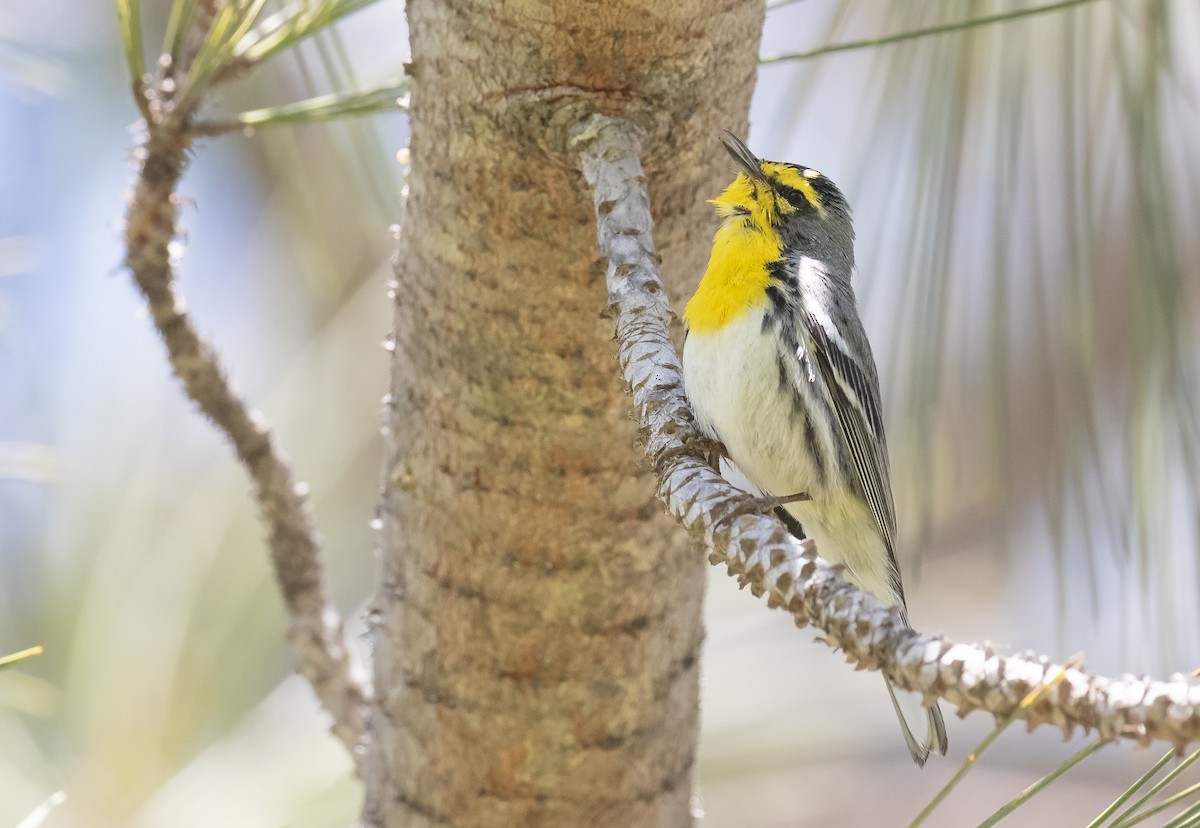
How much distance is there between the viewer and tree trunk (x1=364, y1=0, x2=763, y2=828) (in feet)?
4.40

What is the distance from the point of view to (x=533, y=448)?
1.44m

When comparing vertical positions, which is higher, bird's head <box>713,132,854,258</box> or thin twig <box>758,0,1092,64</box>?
bird's head <box>713,132,854,258</box>

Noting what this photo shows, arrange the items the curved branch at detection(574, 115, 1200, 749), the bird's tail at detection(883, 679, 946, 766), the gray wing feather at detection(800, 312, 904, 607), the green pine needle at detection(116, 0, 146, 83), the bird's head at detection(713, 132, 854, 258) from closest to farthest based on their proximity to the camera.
→ the curved branch at detection(574, 115, 1200, 749), the green pine needle at detection(116, 0, 146, 83), the bird's tail at detection(883, 679, 946, 766), the gray wing feather at detection(800, 312, 904, 607), the bird's head at detection(713, 132, 854, 258)

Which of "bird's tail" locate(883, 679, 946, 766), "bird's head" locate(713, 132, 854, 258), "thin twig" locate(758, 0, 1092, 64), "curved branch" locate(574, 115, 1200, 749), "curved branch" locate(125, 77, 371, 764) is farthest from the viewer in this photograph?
"bird's head" locate(713, 132, 854, 258)

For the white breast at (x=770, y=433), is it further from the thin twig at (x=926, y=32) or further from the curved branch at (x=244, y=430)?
the curved branch at (x=244, y=430)

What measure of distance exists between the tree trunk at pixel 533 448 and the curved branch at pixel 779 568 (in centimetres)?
11

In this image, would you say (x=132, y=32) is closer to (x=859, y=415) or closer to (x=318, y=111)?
(x=318, y=111)

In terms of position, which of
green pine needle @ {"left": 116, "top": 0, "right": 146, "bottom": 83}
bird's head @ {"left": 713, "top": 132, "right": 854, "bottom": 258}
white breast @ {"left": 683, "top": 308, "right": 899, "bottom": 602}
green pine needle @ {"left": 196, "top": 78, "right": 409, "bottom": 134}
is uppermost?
green pine needle @ {"left": 116, "top": 0, "right": 146, "bottom": 83}

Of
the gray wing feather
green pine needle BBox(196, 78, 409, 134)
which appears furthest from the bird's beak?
green pine needle BBox(196, 78, 409, 134)

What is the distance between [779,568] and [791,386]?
2.94ft

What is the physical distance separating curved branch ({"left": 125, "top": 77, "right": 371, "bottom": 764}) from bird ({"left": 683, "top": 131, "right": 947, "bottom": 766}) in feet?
2.12

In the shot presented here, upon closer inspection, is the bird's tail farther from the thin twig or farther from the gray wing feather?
the thin twig

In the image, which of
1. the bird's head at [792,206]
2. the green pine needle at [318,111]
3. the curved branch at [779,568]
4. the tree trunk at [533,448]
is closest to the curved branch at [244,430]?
the green pine needle at [318,111]

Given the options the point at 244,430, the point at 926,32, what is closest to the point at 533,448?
the point at 244,430
